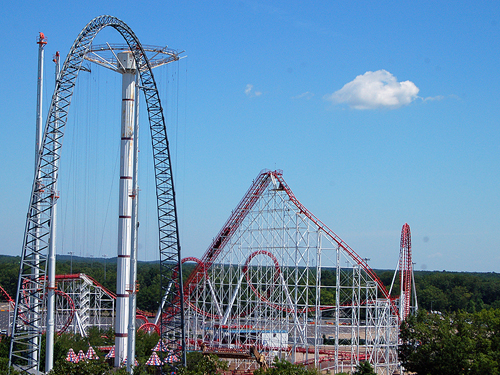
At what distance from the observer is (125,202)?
112ft

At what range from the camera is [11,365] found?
922 inches

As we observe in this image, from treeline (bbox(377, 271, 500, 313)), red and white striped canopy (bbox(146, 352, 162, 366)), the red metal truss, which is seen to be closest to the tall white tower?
red and white striped canopy (bbox(146, 352, 162, 366))

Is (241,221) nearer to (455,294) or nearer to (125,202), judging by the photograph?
(125,202)

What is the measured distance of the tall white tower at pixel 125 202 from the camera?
33688 mm

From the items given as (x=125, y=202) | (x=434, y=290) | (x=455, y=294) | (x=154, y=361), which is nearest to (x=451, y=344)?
(x=154, y=361)

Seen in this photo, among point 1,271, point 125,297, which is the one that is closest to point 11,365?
point 125,297

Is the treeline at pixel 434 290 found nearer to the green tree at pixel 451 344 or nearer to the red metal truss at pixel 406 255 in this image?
the red metal truss at pixel 406 255

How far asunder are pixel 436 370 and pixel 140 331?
81.6ft

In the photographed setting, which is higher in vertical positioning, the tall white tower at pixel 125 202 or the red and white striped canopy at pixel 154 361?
the tall white tower at pixel 125 202

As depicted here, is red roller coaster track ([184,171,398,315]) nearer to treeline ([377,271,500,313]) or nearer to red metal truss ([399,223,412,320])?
red metal truss ([399,223,412,320])

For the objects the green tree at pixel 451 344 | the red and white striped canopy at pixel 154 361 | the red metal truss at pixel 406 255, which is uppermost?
the red metal truss at pixel 406 255

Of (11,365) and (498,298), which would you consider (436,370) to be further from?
(498,298)

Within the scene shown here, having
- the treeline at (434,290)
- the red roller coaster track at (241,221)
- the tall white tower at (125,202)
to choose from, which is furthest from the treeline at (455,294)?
the tall white tower at (125,202)

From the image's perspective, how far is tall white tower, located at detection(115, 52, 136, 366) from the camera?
33.7 m
